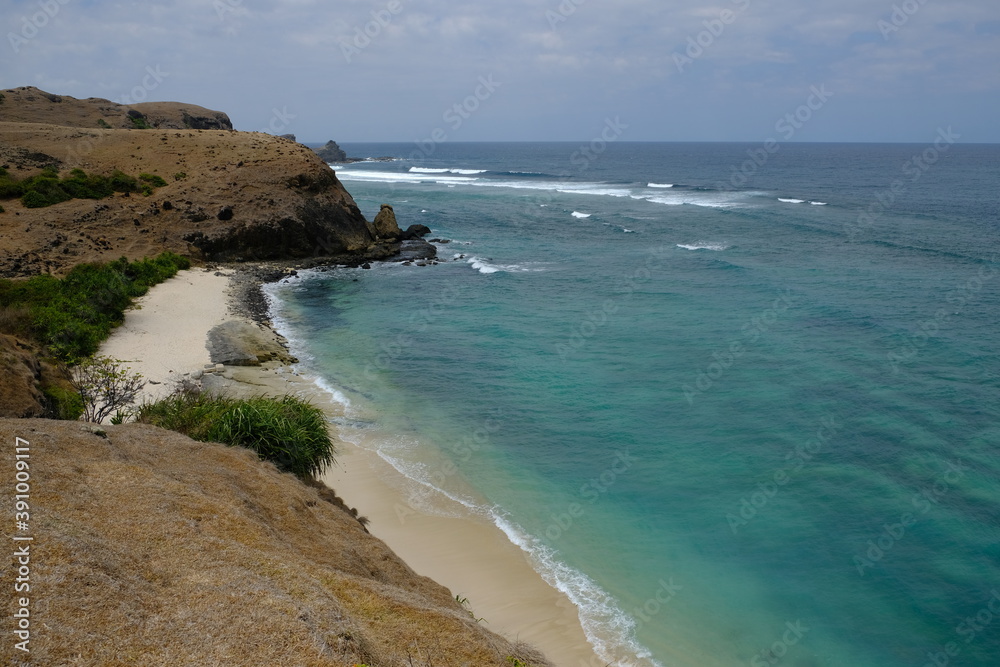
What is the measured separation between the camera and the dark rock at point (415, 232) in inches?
2408

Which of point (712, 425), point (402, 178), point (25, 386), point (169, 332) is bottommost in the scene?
point (712, 425)

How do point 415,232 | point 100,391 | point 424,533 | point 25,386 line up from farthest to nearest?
point 415,232 < point 100,391 < point 424,533 < point 25,386

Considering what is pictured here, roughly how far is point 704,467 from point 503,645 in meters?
14.1

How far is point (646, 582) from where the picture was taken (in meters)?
16.7

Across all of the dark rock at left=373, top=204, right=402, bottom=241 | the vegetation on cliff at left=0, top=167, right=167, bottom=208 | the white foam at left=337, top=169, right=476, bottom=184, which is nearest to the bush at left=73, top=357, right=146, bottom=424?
the vegetation on cliff at left=0, top=167, right=167, bottom=208

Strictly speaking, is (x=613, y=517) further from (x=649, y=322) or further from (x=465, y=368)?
(x=649, y=322)

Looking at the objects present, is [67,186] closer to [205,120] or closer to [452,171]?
[205,120]

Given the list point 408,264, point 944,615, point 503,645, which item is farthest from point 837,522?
point 408,264

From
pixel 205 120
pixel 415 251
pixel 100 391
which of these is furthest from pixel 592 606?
pixel 205 120

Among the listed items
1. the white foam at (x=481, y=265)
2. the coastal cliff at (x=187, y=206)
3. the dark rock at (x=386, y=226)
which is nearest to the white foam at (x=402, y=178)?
the coastal cliff at (x=187, y=206)

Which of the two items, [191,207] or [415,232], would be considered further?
[415,232]


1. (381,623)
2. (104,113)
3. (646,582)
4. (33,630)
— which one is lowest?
(646,582)

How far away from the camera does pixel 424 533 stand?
58.2 ft

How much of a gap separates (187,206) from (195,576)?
46794 mm
